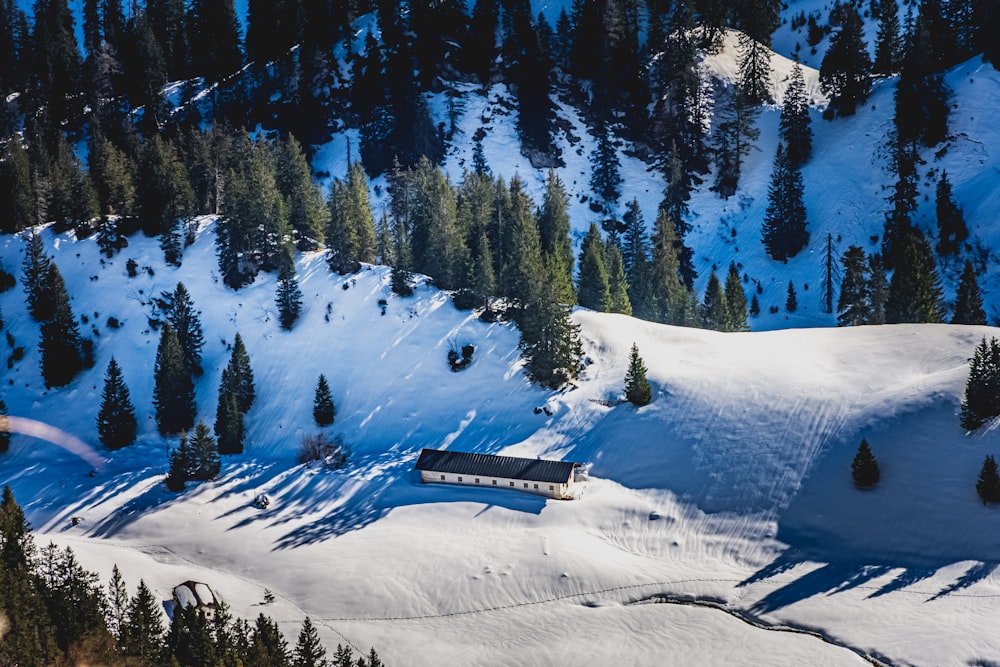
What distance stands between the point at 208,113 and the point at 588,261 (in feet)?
221

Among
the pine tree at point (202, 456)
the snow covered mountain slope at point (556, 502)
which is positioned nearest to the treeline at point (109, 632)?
the snow covered mountain slope at point (556, 502)

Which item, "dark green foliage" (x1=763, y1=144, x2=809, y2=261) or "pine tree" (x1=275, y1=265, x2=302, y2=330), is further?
"dark green foliage" (x1=763, y1=144, x2=809, y2=261)

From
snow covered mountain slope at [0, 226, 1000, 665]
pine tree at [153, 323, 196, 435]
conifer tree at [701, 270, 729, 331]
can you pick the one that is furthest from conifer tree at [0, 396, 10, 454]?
conifer tree at [701, 270, 729, 331]

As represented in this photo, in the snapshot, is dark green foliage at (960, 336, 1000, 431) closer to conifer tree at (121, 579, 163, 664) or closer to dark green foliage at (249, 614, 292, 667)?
dark green foliage at (249, 614, 292, 667)

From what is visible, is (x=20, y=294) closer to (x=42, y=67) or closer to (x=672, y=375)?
(x=42, y=67)

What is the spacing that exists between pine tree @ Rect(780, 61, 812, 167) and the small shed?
6860 cm

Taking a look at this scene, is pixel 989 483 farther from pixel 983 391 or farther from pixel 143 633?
pixel 143 633

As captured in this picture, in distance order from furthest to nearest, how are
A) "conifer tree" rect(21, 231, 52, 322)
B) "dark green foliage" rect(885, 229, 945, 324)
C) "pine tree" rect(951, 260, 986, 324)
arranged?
"conifer tree" rect(21, 231, 52, 322), "pine tree" rect(951, 260, 986, 324), "dark green foliage" rect(885, 229, 945, 324)

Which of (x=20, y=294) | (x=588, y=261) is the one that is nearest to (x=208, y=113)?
(x=20, y=294)

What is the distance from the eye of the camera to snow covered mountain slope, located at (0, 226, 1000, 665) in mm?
37500

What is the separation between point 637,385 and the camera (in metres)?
55.1

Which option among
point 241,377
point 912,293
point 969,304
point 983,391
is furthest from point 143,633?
point 969,304

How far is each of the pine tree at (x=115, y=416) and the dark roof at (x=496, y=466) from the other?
26495 mm

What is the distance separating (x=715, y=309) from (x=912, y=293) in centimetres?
1718
